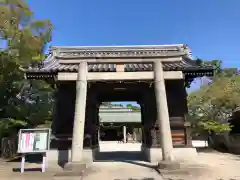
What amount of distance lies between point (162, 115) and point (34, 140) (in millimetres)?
5556

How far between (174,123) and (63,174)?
6.07 meters

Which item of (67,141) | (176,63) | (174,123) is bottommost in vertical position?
(67,141)

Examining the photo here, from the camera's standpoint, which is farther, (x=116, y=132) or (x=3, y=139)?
(x=116, y=132)

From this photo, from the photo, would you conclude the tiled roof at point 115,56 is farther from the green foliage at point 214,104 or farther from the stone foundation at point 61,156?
the green foliage at point 214,104

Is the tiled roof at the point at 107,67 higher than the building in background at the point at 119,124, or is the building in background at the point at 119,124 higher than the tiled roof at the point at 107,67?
the tiled roof at the point at 107,67

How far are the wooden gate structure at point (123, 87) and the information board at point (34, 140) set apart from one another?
1.23 meters

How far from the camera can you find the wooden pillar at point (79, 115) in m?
8.86

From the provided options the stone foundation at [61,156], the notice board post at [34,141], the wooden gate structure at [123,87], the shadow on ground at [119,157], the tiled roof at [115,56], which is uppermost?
the tiled roof at [115,56]

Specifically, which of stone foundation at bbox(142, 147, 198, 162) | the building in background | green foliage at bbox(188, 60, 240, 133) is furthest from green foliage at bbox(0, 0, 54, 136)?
the building in background

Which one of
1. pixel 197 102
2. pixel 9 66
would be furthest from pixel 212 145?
pixel 9 66

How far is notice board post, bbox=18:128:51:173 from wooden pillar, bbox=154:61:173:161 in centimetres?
485

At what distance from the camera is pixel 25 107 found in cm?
1673

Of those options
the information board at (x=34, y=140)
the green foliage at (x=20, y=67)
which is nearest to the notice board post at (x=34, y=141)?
the information board at (x=34, y=140)

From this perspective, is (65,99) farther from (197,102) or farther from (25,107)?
(197,102)
